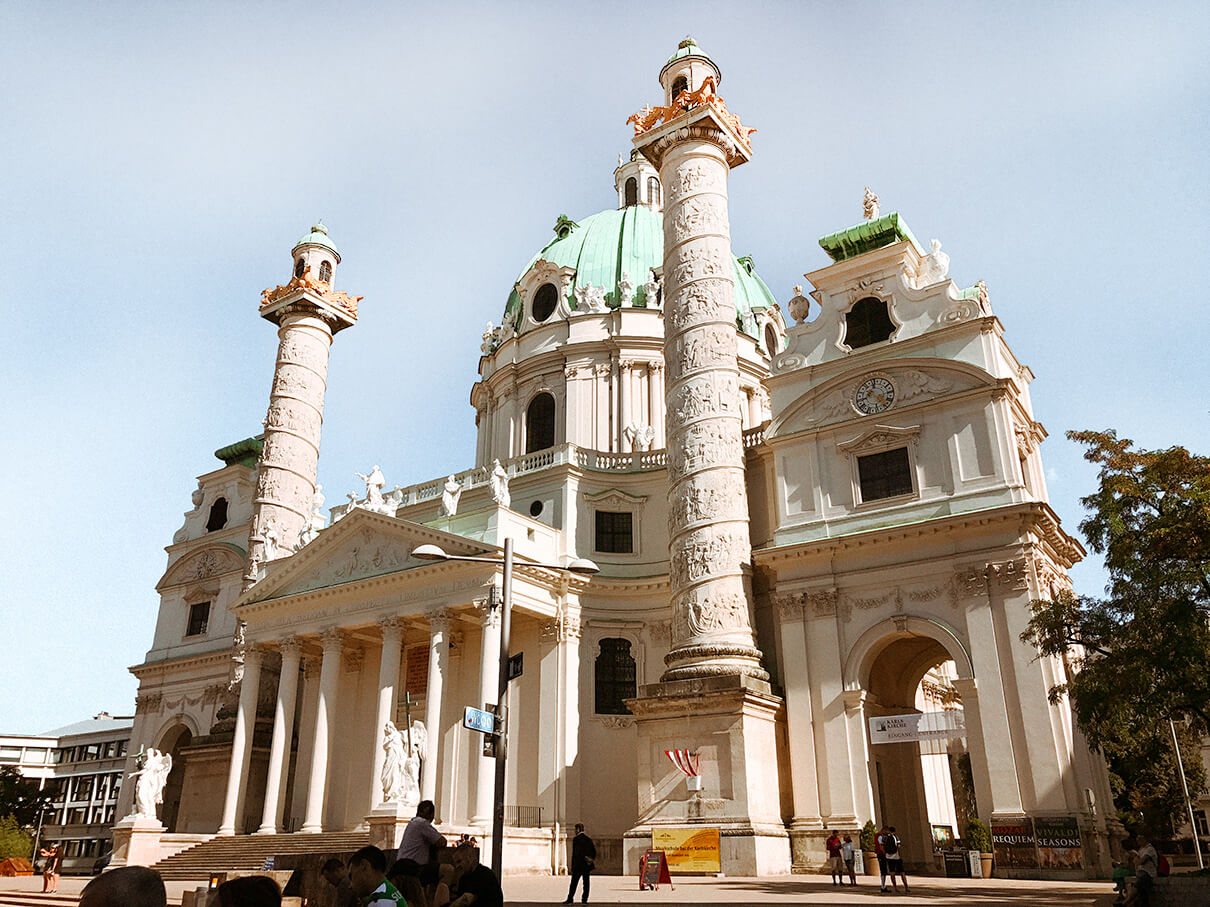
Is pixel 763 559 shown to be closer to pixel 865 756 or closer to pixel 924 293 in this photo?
pixel 865 756

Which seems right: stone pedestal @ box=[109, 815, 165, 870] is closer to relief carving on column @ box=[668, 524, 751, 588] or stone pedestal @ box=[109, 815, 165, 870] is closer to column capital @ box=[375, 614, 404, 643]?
column capital @ box=[375, 614, 404, 643]

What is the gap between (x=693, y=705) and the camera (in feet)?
79.2

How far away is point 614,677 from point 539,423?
14.1 meters

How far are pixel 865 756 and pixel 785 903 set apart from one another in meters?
12.9

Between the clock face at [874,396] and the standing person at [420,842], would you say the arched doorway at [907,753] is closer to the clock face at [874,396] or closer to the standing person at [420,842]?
the clock face at [874,396]

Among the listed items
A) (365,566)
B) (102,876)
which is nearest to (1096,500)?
(102,876)

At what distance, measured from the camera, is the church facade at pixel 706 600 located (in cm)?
2470

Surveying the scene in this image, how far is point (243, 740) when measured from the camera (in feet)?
111

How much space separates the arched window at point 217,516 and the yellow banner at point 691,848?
3166 centimetres

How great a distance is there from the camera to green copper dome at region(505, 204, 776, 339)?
44.9 meters

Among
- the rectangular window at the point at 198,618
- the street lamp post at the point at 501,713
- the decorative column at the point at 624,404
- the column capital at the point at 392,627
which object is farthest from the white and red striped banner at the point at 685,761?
the rectangular window at the point at 198,618

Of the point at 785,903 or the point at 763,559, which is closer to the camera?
the point at 785,903

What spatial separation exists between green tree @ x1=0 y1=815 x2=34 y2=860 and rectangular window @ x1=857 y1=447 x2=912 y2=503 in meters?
39.0

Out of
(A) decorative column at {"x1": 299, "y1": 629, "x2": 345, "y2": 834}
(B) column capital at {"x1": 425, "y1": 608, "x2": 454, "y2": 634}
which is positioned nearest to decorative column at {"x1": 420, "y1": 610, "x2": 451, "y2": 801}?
(B) column capital at {"x1": 425, "y1": 608, "x2": 454, "y2": 634}
